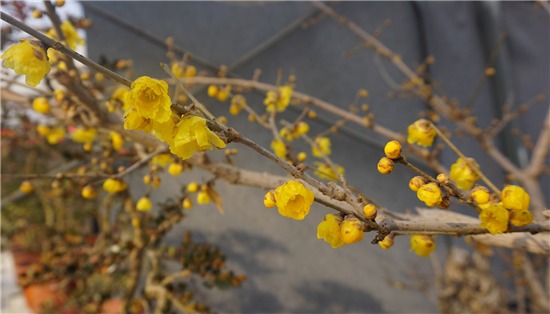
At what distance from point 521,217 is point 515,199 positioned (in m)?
0.04

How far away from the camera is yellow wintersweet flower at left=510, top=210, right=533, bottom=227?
0.36m

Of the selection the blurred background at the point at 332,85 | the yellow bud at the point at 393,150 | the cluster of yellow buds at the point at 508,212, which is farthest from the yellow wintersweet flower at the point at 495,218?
the blurred background at the point at 332,85

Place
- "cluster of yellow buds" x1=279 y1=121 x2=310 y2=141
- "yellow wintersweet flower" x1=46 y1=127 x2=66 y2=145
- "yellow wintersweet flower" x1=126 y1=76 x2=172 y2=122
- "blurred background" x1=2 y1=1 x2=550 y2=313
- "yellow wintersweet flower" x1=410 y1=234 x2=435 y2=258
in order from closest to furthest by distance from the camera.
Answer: "yellow wintersweet flower" x1=126 y1=76 x2=172 y2=122, "yellow wintersweet flower" x1=410 y1=234 x2=435 y2=258, "cluster of yellow buds" x1=279 y1=121 x2=310 y2=141, "yellow wintersweet flower" x1=46 y1=127 x2=66 y2=145, "blurred background" x1=2 y1=1 x2=550 y2=313

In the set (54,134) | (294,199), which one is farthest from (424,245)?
(54,134)

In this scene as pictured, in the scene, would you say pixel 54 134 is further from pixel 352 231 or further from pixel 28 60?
pixel 352 231

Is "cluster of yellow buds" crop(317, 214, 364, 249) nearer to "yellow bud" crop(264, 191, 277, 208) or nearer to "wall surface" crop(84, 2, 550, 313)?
"yellow bud" crop(264, 191, 277, 208)

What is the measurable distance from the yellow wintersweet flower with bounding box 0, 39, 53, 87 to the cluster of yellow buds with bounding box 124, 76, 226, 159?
119mm

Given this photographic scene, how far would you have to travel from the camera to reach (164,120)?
0.93 ft

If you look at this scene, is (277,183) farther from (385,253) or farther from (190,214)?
(385,253)

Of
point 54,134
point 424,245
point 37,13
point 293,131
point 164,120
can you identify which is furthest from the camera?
point 54,134

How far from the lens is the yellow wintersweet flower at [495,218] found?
0.34 metres

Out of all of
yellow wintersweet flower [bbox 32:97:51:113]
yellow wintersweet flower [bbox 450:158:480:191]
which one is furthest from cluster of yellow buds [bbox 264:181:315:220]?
yellow wintersweet flower [bbox 32:97:51:113]

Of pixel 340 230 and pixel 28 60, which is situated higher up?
pixel 28 60

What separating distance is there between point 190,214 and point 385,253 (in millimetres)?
1387
